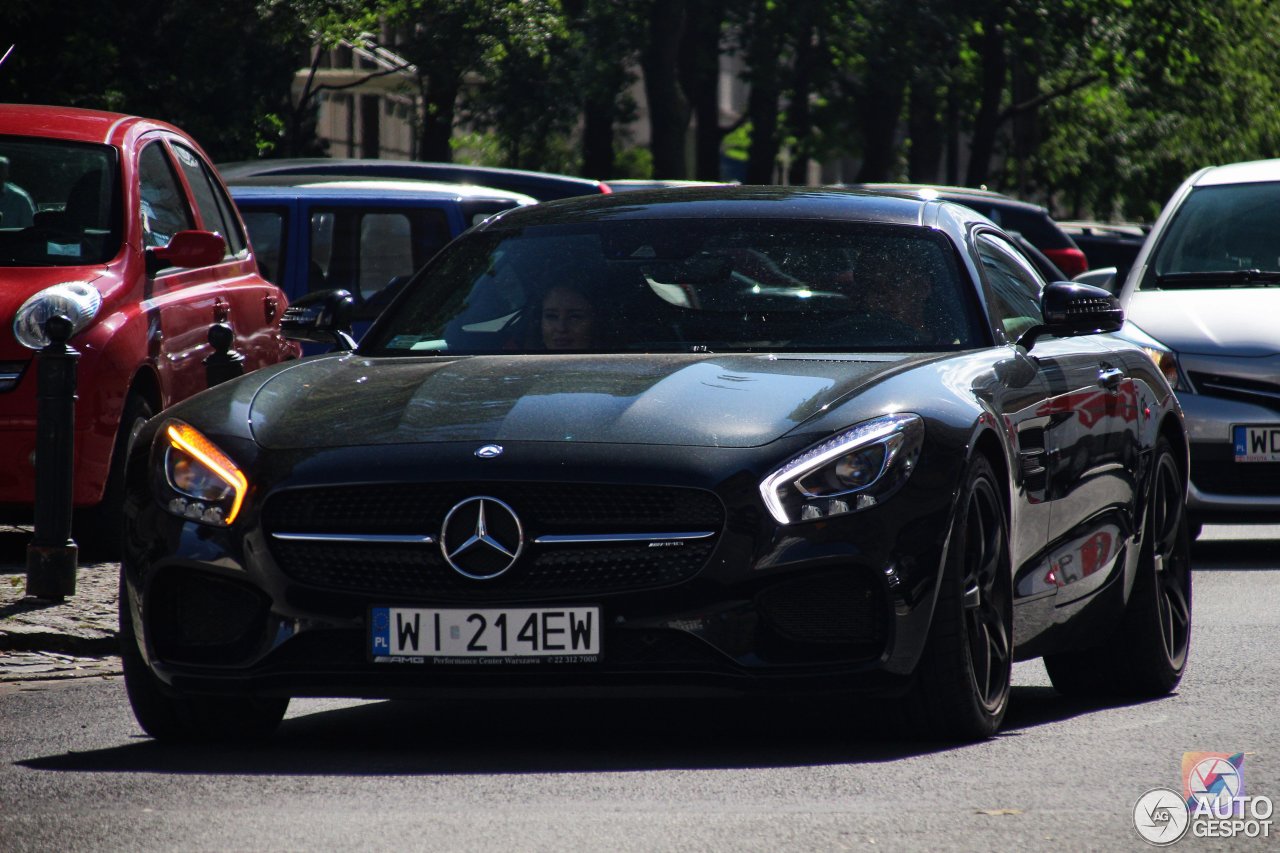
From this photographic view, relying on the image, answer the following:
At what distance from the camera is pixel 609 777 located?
18.1 ft

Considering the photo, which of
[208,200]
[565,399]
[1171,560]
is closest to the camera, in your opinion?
[565,399]

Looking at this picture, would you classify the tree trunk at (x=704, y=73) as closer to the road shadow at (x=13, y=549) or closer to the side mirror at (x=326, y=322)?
the road shadow at (x=13, y=549)

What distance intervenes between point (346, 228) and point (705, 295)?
27.9 feet

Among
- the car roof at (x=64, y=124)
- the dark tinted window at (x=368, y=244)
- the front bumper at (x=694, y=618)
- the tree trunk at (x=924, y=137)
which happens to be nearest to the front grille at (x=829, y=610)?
the front bumper at (x=694, y=618)

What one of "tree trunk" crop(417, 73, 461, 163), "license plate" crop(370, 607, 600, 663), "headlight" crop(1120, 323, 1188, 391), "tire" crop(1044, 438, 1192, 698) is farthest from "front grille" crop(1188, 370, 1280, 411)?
"tree trunk" crop(417, 73, 461, 163)

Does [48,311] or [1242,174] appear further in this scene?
[1242,174]

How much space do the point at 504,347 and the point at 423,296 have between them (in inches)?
20.3

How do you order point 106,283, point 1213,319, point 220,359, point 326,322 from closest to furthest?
1. point 326,322
2. point 106,283
3. point 220,359
4. point 1213,319

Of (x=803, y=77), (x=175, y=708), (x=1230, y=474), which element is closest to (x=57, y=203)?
Result: (x=175, y=708)

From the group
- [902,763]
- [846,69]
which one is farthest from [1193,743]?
[846,69]

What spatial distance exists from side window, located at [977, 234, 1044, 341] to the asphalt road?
43.1 inches

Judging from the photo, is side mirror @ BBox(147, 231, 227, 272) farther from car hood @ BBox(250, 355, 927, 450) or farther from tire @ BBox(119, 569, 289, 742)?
tire @ BBox(119, 569, 289, 742)

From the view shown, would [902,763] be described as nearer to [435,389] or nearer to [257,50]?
[435,389]

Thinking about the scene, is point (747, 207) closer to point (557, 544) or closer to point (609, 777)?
point (557, 544)
